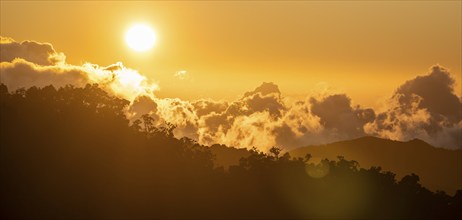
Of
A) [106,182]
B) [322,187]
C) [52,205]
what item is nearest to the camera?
[52,205]

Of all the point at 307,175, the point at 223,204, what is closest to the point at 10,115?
the point at 223,204

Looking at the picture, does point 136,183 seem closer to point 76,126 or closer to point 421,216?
point 76,126

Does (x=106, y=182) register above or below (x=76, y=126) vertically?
below

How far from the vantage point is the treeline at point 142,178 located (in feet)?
274

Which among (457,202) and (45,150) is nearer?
(45,150)

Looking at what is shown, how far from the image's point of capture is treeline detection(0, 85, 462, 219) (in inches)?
3288

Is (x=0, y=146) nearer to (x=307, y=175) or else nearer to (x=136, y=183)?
(x=136, y=183)

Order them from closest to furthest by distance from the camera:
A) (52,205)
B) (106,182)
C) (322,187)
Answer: (52,205)
(106,182)
(322,187)

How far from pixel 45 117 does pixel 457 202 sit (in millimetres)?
60234

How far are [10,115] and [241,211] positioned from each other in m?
32.1

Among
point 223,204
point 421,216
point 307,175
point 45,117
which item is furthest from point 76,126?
point 421,216

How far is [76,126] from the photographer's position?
92.2m

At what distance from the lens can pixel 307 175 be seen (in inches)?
3969

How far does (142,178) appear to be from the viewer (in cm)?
9006
